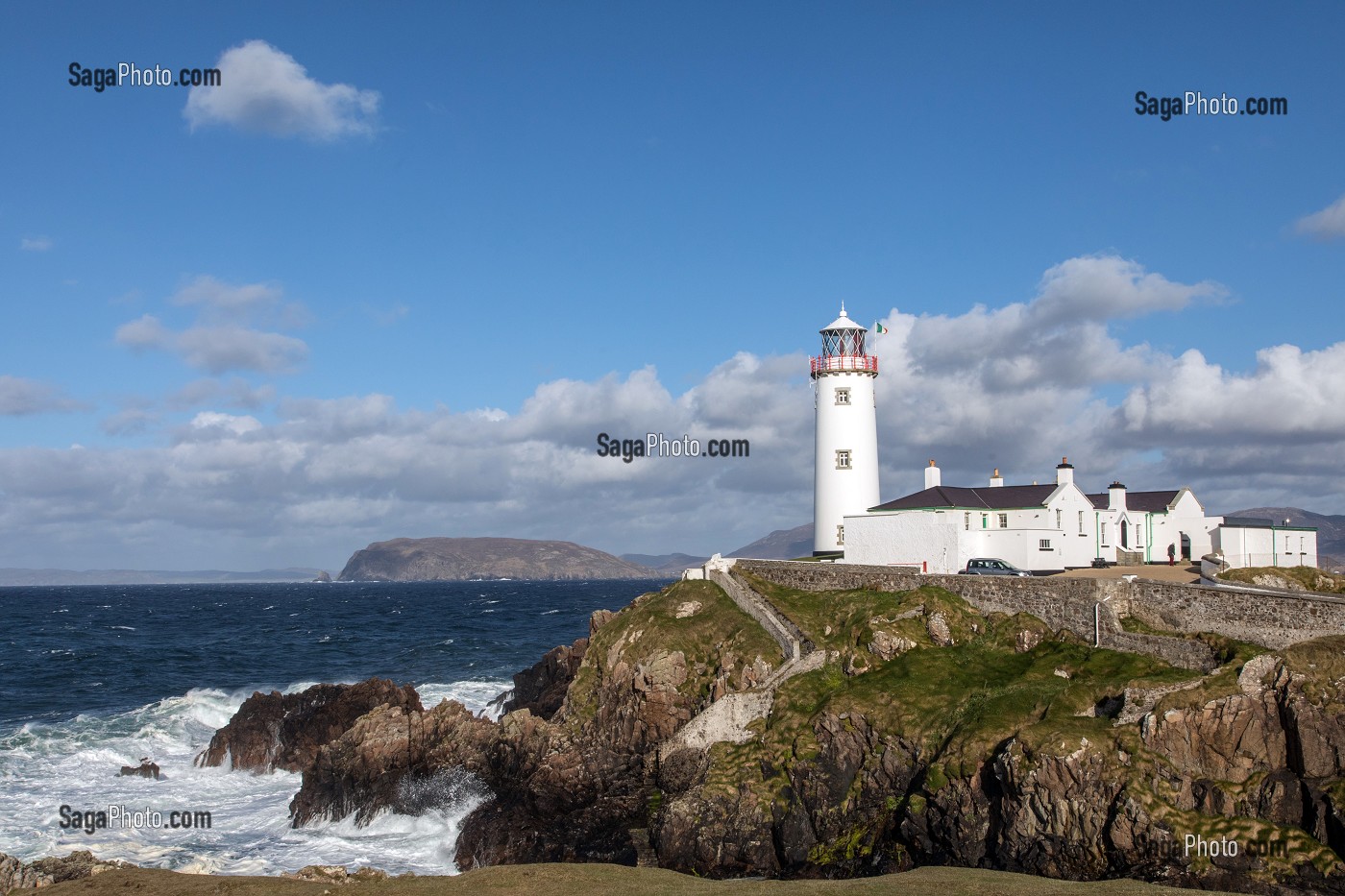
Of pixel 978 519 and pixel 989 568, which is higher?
pixel 978 519

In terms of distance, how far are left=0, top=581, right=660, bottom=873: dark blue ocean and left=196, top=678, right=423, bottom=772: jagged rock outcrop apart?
99 centimetres

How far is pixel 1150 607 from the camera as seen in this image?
1336 inches

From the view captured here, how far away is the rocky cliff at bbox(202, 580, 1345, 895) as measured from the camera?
24.5 m

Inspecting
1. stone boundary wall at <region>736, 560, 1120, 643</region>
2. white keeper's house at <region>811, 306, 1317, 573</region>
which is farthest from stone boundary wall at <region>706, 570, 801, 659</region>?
white keeper's house at <region>811, 306, 1317, 573</region>

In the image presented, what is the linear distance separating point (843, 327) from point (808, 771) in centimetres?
3030

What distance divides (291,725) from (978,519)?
120 feet

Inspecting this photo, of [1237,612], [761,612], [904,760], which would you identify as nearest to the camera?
[904,760]

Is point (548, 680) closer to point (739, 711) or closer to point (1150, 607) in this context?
point (739, 711)

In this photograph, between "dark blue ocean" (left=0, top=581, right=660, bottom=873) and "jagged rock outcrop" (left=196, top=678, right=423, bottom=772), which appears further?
"jagged rock outcrop" (left=196, top=678, right=423, bottom=772)

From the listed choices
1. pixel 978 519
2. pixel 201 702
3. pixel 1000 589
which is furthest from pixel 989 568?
pixel 201 702

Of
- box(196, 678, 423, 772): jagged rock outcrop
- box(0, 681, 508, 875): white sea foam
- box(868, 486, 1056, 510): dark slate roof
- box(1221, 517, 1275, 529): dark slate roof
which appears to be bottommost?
box(0, 681, 508, 875): white sea foam

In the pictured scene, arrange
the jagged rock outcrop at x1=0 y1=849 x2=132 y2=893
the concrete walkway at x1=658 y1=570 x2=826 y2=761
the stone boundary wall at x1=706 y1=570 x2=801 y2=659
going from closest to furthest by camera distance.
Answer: the jagged rock outcrop at x1=0 y1=849 x2=132 y2=893 → the concrete walkway at x1=658 y1=570 x2=826 y2=761 → the stone boundary wall at x1=706 y1=570 x2=801 y2=659

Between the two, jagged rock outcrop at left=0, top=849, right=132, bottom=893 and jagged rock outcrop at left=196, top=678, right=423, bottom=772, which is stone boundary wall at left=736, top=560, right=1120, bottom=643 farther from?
jagged rock outcrop at left=0, top=849, right=132, bottom=893

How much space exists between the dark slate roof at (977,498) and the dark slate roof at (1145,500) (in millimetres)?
6979
